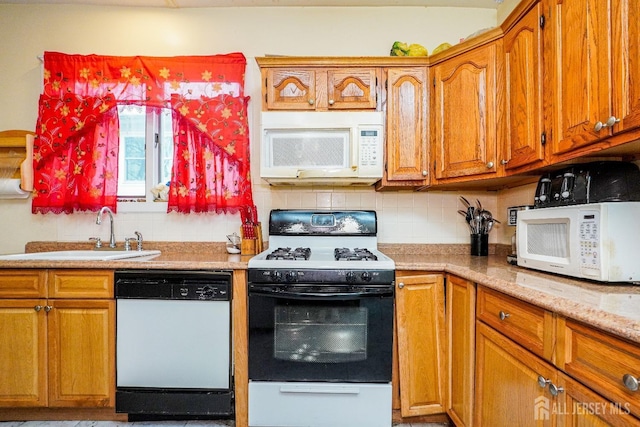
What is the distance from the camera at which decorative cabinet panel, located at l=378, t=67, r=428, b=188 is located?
2.00m

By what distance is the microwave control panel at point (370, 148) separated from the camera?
1954mm

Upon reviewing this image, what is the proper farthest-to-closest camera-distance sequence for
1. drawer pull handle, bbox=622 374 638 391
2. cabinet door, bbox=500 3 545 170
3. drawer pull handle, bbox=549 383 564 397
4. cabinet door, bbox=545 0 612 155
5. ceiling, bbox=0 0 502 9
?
ceiling, bbox=0 0 502 9 → cabinet door, bbox=500 3 545 170 → cabinet door, bbox=545 0 612 155 → drawer pull handle, bbox=549 383 564 397 → drawer pull handle, bbox=622 374 638 391

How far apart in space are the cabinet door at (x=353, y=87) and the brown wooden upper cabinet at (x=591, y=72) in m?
0.90

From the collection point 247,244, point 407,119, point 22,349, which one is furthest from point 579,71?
point 22,349

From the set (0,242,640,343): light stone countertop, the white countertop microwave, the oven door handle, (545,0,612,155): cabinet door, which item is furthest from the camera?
the white countertop microwave

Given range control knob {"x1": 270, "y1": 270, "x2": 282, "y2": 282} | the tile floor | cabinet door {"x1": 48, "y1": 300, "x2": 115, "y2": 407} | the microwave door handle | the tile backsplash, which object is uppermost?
the microwave door handle

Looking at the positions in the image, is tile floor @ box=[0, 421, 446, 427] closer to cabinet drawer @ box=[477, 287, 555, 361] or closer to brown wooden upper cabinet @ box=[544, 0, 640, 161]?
cabinet drawer @ box=[477, 287, 555, 361]

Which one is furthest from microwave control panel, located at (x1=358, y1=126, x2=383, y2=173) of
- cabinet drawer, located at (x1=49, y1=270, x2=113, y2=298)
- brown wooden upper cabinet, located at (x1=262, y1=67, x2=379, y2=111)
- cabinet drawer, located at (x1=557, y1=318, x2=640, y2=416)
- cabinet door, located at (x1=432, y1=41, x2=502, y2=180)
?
cabinet drawer, located at (x1=49, y1=270, x2=113, y2=298)

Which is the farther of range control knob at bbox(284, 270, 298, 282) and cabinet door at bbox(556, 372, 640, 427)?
range control knob at bbox(284, 270, 298, 282)

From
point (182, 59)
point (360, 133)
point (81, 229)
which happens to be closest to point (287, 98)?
point (360, 133)

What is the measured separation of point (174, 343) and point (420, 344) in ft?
4.33

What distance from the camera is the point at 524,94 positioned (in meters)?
1.54

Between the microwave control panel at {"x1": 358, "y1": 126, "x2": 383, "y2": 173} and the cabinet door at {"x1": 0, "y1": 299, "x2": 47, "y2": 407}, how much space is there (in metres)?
1.96

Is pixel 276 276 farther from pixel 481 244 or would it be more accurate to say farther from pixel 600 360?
pixel 481 244
